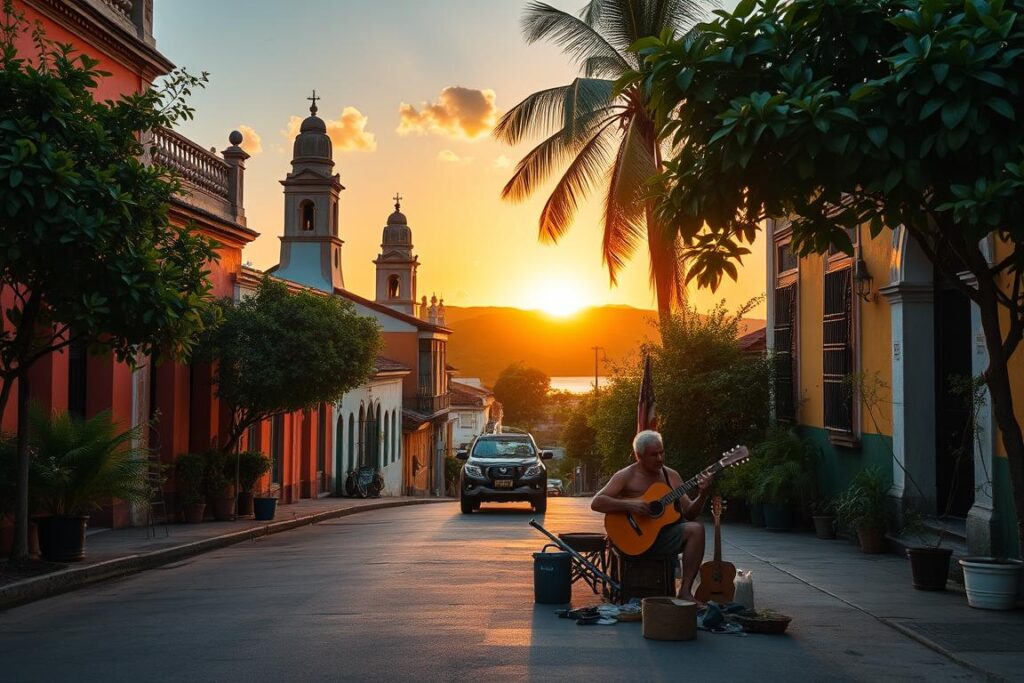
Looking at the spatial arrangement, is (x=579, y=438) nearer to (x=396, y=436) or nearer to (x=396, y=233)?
(x=396, y=436)

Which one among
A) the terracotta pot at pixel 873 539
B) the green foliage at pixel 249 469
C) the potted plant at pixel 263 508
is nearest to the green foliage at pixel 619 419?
the potted plant at pixel 263 508

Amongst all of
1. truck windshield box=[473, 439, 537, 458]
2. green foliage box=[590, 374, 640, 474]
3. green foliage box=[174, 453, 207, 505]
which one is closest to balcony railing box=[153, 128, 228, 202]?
green foliage box=[174, 453, 207, 505]

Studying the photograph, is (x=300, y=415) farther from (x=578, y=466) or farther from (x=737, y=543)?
(x=578, y=466)

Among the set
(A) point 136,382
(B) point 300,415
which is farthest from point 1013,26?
(B) point 300,415

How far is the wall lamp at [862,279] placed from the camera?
16.2 metres

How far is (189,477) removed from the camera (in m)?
20.0

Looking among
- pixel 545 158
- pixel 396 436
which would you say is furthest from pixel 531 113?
pixel 396 436

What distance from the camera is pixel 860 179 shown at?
8.38 metres

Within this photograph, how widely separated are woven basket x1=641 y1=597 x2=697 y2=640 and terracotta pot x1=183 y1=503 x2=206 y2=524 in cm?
1302

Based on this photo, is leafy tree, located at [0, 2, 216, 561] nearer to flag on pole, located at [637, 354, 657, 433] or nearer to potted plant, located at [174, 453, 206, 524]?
flag on pole, located at [637, 354, 657, 433]

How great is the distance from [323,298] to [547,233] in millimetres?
4946

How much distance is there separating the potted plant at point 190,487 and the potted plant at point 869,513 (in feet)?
35.7

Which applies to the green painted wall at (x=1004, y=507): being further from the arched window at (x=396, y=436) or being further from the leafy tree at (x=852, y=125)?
the arched window at (x=396, y=436)

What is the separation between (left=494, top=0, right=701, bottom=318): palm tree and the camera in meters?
23.7
